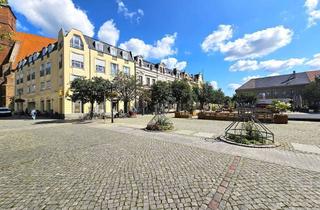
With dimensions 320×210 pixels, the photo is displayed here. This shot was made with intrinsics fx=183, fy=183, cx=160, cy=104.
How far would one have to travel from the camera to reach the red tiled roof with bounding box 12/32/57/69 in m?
49.6

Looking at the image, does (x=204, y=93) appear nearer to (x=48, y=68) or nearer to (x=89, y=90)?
(x=89, y=90)

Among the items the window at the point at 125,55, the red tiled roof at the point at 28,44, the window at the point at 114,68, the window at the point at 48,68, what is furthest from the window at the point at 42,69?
the red tiled roof at the point at 28,44

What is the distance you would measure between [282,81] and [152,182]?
87.7m

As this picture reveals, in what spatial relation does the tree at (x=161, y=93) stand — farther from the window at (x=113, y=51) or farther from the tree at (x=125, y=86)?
the window at (x=113, y=51)

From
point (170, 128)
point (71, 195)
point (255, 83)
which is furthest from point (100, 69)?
point (255, 83)

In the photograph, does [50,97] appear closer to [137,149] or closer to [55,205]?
[137,149]

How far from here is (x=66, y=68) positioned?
27844 mm

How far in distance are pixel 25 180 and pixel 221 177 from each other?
4913 mm

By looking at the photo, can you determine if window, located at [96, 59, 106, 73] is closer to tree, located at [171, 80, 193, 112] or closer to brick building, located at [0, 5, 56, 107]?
tree, located at [171, 80, 193, 112]

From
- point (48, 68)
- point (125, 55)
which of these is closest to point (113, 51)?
point (125, 55)

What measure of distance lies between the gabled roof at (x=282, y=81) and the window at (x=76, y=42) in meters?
75.6

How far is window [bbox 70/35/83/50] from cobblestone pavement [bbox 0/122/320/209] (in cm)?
2624

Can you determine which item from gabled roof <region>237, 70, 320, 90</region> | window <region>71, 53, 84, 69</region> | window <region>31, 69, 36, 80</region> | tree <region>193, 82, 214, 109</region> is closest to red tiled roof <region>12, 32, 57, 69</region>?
window <region>31, 69, 36, 80</region>

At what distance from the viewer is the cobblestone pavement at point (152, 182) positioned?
11.4ft
